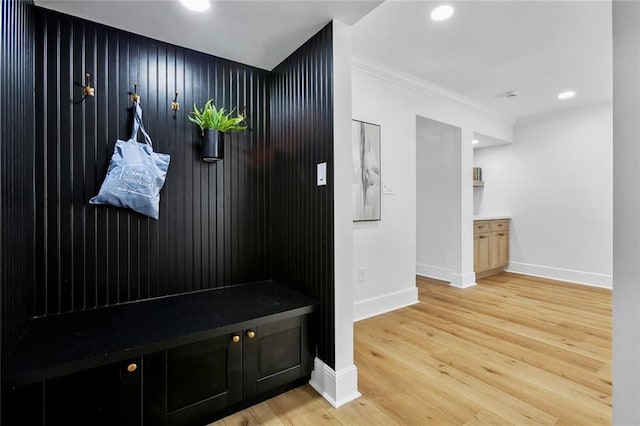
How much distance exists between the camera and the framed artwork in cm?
281

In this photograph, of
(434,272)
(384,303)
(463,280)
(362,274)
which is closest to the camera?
(362,274)

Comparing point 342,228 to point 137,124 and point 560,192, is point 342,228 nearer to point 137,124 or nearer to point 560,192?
point 137,124

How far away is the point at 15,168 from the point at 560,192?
5.83 m

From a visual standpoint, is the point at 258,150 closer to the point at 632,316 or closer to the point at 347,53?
the point at 347,53

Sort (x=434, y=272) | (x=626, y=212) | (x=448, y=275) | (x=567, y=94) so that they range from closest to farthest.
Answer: (x=626, y=212)
(x=567, y=94)
(x=448, y=275)
(x=434, y=272)

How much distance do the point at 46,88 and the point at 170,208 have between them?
904 millimetres

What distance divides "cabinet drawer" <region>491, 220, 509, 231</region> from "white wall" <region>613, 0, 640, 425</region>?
13.7 feet

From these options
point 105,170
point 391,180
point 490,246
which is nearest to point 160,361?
point 105,170

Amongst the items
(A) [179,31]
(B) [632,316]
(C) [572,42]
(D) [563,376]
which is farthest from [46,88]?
(C) [572,42]

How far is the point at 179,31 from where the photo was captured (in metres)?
1.83

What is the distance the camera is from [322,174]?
1.81 m

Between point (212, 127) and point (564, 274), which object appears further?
point (564, 274)

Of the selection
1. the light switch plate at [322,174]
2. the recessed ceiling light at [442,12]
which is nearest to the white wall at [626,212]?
the light switch plate at [322,174]

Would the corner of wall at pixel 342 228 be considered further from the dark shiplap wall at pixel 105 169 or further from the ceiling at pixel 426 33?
the dark shiplap wall at pixel 105 169
